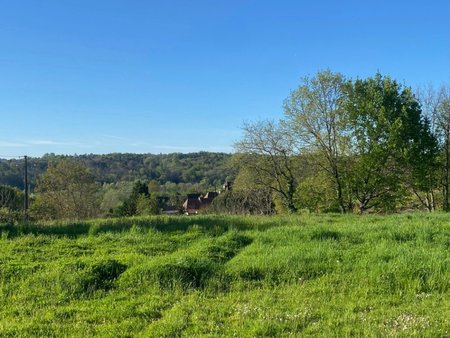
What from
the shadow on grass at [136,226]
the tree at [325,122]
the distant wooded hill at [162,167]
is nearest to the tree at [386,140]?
the tree at [325,122]

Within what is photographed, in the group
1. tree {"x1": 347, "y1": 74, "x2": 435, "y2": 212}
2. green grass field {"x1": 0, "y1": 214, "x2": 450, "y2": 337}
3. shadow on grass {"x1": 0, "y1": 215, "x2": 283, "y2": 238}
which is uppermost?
tree {"x1": 347, "y1": 74, "x2": 435, "y2": 212}

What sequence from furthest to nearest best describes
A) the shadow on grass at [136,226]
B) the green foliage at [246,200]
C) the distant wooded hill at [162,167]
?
the distant wooded hill at [162,167]
the green foliage at [246,200]
the shadow on grass at [136,226]

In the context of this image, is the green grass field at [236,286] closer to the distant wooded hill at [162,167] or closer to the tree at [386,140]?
the tree at [386,140]

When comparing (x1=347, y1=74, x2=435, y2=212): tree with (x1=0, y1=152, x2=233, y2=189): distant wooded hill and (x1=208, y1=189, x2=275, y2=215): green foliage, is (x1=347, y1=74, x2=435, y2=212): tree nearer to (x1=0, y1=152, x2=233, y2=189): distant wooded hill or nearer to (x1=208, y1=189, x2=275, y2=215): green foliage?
(x1=208, y1=189, x2=275, y2=215): green foliage

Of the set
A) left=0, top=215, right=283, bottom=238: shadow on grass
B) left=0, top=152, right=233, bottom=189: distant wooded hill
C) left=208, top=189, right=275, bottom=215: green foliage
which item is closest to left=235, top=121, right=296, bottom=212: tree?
left=208, top=189, right=275, bottom=215: green foliage

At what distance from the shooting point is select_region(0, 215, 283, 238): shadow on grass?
11.7m

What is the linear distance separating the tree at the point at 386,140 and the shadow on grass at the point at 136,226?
49.5 ft

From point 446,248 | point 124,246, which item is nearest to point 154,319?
point 124,246

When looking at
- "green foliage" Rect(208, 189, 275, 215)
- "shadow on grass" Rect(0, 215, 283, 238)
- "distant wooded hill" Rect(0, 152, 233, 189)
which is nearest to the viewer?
"shadow on grass" Rect(0, 215, 283, 238)

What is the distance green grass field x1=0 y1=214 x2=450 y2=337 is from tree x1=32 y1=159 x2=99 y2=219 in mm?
24538

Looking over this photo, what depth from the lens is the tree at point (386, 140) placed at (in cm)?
2550

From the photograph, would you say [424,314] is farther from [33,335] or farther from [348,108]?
[348,108]

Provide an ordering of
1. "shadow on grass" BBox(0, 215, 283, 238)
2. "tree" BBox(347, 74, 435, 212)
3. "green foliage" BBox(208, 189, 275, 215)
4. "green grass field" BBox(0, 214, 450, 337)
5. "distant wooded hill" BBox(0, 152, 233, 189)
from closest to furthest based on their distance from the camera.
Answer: "green grass field" BBox(0, 214, 450, 337), "shadow on grass" BBox(0, 215, 283, 238), "tree" BBox(347, 74, 435, 212), "green foliage" BBox(208, 189, 275, 215), "distant wooded hill" BBox(0, 152, 233, 189)

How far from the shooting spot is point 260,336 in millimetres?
4441
